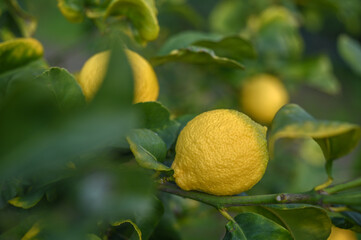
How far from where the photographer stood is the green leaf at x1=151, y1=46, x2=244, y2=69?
→ 0.63 meters

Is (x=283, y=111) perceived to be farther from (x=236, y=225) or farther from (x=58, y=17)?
(x=58, y=17)

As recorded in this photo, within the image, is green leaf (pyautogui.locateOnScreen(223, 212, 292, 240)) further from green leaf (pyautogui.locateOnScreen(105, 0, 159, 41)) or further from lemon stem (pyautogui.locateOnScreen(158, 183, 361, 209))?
green leaf (pyautogui.locateOnScreen(105, 0, 159, 41))

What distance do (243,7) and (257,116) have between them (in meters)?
0.47

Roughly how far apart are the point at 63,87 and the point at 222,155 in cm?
23

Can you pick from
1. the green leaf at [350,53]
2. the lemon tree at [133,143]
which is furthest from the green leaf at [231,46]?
the green leaf at [350,53]

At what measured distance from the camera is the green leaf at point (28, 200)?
0.47 meters

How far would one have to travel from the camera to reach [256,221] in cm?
51

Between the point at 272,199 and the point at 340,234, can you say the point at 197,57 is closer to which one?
the point at 272,199

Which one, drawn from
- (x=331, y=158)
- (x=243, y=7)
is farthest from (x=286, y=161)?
(x=331, y=158)

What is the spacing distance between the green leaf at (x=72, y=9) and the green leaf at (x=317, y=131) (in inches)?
16.8

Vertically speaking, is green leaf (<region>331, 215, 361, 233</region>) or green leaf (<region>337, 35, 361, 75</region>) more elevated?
green leaf (<region>337, 35, 361, 75</region>)

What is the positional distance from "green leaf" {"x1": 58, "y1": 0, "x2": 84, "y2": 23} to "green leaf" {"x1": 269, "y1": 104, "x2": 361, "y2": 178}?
0.43 meters

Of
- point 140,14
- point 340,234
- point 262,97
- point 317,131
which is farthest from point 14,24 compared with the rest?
point 340,234

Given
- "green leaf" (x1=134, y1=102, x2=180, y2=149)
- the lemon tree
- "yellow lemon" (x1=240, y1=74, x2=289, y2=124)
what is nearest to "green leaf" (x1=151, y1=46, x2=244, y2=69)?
the lemon tree
